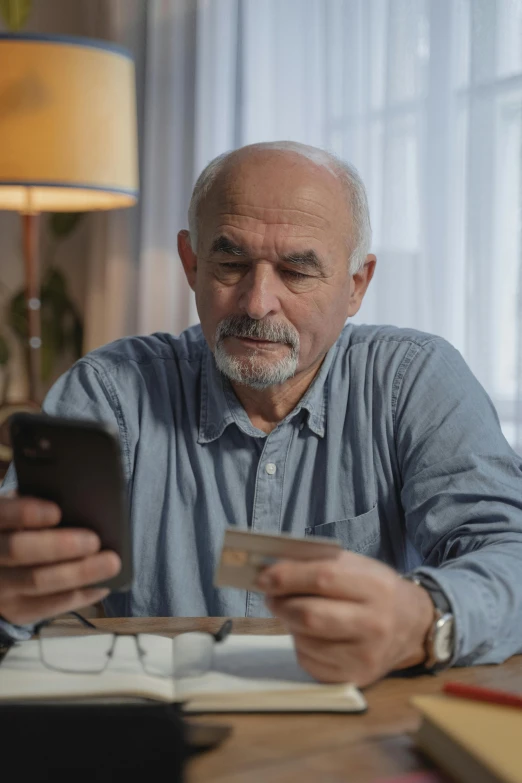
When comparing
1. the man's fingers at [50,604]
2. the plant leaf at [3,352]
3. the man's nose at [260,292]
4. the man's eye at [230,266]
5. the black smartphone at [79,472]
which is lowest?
the plant leaf at [3,352]

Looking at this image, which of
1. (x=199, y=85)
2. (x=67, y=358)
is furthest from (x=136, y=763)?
(x=67, y=358)

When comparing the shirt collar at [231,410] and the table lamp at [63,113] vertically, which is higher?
the table lamp at [63,113]

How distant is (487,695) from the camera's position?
83cm

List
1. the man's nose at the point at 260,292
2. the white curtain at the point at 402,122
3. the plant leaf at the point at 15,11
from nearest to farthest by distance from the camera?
1. the man's nose at the point at 260,292
2. the white curtain at the point at 402,122
3. the plant leaf at the point at 15,11

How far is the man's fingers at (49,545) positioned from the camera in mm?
975

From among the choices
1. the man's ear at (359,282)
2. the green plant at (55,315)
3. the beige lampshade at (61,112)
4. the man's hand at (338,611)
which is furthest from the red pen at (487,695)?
the green plant at (55,315)

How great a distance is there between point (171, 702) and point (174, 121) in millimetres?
2766

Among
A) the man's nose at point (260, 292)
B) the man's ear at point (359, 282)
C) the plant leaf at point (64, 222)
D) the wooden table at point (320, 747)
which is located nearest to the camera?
the wooden table at point (320, 747)

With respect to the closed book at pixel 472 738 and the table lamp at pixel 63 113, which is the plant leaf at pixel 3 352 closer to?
the table lamp at pixel 63 113

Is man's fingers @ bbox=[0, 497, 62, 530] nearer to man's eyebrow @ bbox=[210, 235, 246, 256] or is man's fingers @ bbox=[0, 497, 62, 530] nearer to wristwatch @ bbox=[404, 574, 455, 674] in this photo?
wristwatch @ bbox=[404, 574, 455, 674]

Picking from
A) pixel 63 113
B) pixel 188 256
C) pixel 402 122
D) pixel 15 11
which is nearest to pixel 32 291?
pixel 63 113

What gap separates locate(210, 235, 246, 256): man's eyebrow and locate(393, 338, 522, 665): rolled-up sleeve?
35cm

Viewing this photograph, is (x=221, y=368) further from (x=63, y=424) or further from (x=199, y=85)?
(x=199, y=85)

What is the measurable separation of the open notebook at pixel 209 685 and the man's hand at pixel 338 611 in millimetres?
26
